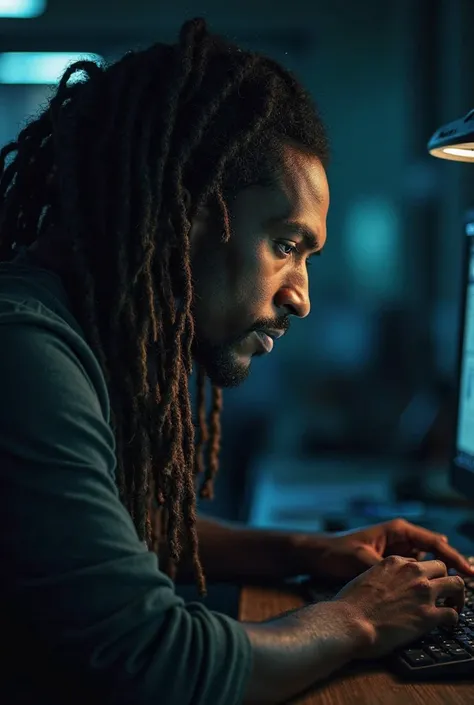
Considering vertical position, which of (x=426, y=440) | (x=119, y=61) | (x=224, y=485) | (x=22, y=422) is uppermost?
(x=119, y=61)

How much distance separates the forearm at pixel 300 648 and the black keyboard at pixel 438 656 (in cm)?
5

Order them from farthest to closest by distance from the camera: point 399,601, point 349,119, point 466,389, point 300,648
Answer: point 349,119, point 466,389, point 399,601, point 300,648

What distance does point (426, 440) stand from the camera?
2.39 meters

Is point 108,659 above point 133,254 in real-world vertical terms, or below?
below

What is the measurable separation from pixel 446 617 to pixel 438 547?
27 centimetres

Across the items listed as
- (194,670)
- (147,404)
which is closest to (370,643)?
(194,670)

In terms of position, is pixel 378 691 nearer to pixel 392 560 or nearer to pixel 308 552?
pixel 392 560

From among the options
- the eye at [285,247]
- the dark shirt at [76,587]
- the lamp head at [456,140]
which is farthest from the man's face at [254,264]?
the dark shirt at [76,587]

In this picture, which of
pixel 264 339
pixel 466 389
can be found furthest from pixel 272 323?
pixel 466 389

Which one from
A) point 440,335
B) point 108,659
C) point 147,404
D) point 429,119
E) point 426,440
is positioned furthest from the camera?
point 429,119

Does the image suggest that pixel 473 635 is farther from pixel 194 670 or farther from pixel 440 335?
pixel 440 335

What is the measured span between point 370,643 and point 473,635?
0.13 metres

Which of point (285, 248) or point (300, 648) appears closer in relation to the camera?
point (300, 648)

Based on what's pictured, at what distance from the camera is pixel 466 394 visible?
1585 millimetres
